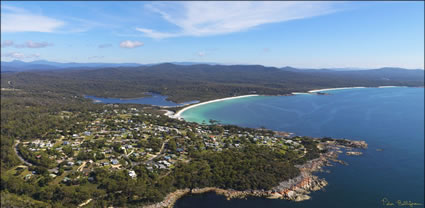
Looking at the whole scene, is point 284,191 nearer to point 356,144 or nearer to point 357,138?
point 356,144

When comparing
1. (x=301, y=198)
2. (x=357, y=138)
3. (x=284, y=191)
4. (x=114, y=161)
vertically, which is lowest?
(x=301, y=198)

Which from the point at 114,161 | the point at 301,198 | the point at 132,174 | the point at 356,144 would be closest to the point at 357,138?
the point at 356,144

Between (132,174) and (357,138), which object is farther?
(357,138)

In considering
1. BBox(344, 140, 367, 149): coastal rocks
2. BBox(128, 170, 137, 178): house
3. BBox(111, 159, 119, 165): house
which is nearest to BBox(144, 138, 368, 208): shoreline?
BBox(128, 170, 137, 178): house

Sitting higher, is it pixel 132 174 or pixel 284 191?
pixel 132 174

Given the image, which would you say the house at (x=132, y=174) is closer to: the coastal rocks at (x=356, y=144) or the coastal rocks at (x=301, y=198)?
the coastal rocks at (x=301, y=198)

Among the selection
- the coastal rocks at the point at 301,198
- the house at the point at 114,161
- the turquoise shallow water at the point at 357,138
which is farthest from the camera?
the house at the point at 114,161

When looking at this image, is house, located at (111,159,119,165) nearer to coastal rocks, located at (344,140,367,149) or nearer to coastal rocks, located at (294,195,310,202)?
coastal rocks, located at (294,195,310,202)

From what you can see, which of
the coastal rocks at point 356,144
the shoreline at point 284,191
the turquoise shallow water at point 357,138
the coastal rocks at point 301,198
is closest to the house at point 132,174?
the shoreline at point 284,191
